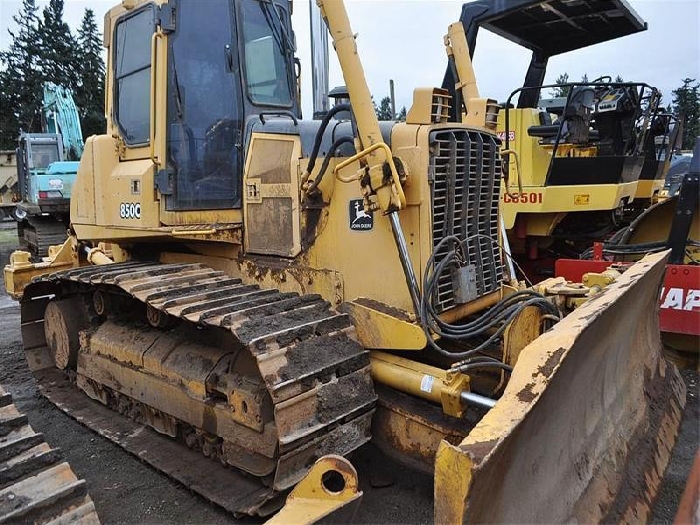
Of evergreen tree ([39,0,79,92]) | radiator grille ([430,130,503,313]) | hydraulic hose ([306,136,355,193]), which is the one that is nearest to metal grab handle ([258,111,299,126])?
hydraulic hose ([306,136,355,193])

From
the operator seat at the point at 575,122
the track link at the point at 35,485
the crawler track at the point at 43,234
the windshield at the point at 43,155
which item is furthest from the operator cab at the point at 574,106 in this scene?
the windshield at the point at 43,155

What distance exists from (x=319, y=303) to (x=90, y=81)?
102 feet

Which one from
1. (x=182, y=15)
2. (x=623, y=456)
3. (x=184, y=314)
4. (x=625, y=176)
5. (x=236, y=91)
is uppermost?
(x=182, y=15)

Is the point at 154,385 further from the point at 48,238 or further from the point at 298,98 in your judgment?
the point at 48,238

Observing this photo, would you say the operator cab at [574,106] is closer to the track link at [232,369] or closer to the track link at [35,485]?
the track link at [232,369]

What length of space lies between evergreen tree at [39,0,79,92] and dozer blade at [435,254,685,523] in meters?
31.6

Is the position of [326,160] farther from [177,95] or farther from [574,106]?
[574,106]

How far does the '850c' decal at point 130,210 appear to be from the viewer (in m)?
3.94

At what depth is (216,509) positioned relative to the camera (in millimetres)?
3029

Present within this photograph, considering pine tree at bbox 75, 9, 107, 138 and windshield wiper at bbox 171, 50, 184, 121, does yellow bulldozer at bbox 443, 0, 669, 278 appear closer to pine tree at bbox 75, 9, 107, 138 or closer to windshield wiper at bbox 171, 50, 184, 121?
windshield wiper at bbox 171, 50, 184, 121

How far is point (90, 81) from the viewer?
29891 millimetres

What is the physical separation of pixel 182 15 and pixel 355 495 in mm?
3020

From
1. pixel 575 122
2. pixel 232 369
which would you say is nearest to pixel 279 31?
pixel 232 369

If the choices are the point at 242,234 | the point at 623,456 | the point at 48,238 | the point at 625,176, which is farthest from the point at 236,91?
the point at 48,238
